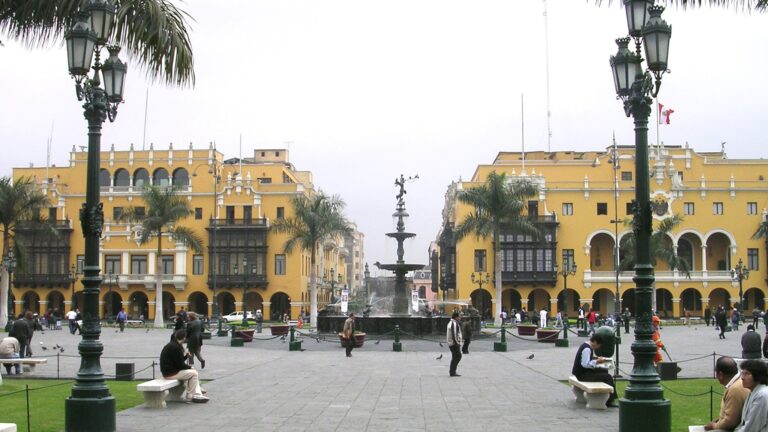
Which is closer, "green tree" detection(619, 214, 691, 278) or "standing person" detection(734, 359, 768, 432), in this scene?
"standing person" detection(734, 359, 768, 432)

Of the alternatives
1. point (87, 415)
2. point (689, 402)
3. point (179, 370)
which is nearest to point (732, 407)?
point (689, 402)

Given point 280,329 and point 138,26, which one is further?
point 280,329

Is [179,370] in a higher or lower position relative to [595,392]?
higher

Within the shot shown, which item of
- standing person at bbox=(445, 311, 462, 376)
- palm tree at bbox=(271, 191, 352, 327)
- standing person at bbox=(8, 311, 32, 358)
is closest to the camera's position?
standing person at bbox=(445, 311, 462, 376)

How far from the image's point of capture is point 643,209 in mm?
10695

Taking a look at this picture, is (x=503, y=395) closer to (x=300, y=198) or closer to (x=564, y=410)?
(x=564, y=410)

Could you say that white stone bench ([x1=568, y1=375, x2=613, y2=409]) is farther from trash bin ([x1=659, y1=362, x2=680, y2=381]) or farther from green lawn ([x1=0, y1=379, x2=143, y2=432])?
green lawn ([x1=0, y1=379, x2=143, y2=432])

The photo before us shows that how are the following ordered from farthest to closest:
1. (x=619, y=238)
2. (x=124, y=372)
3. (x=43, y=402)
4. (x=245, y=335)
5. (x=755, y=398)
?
(x=619, y=238), (x=245, y=335), (x=124, y=372), (x=43, y=402), (x=755, y=398)

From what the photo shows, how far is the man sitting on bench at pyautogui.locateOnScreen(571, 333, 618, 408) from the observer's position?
1390cm

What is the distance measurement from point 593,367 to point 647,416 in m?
3.89

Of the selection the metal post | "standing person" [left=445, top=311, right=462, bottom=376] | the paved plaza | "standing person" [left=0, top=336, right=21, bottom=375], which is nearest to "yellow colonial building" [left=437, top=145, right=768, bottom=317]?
the paved plaza

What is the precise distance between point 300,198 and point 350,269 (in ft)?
301

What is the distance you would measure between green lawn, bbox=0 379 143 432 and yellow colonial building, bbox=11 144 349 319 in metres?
55.7

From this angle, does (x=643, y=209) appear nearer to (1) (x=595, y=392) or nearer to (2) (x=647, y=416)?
(2) (x=647, y=416)
